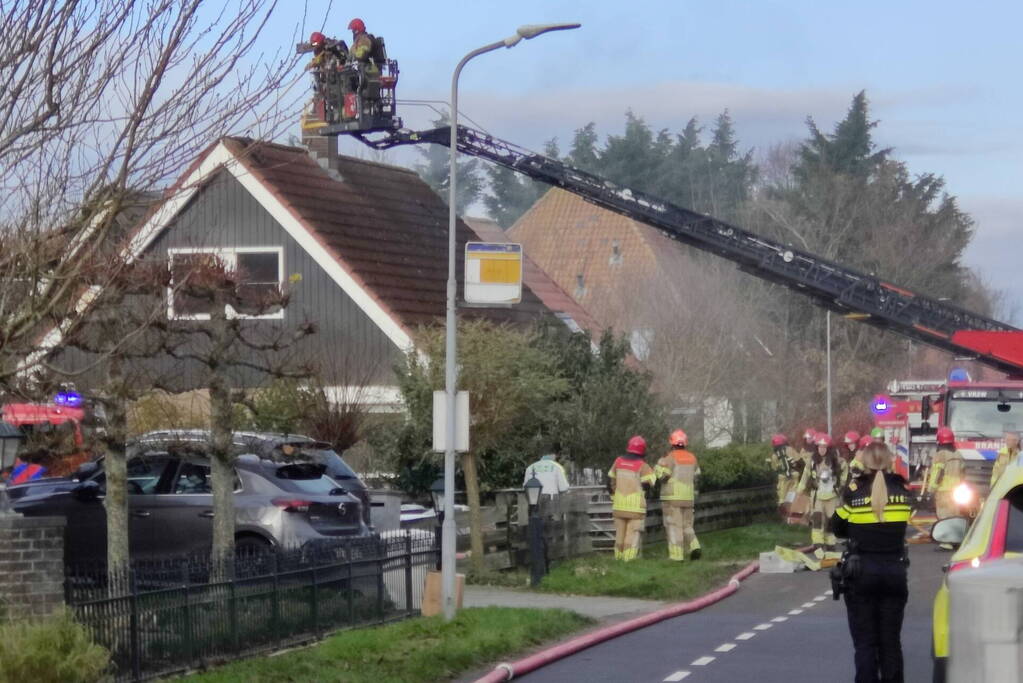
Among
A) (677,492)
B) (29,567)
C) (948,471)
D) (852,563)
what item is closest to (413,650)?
(29,567)

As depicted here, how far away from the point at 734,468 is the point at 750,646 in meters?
15.4

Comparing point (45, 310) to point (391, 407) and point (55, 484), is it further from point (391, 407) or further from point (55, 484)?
point (391, 407)

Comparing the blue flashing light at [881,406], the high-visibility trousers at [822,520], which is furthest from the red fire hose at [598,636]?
the blue flashing light at [881,406]

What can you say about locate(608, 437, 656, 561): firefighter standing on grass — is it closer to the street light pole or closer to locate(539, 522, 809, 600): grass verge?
locate(539, 522, 809, 600): grass verge

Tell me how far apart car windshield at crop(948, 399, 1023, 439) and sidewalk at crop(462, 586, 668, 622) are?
13.7 meters

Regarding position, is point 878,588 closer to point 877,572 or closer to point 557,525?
point 877,572

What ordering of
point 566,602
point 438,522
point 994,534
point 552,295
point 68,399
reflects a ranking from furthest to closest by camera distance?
point 552,295
point 566,602
point 438,522
point 68,399
point 994,534

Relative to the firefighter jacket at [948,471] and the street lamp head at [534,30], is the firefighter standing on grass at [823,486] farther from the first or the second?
the street lamp head at [534,30]

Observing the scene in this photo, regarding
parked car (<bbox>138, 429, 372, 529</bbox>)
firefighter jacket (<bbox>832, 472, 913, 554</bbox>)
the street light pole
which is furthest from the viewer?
parked car (<bbox>138, 429, 372, 529</bbox>)

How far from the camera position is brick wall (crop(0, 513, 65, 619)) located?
10.3 metres

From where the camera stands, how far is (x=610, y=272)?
62375mm

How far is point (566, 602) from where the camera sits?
18266 mm

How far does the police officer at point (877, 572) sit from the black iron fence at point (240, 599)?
15.8 ft

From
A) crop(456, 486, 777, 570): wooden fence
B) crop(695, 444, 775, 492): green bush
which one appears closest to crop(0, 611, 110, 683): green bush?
crop(456, 486, 777, 570): wooden fence
